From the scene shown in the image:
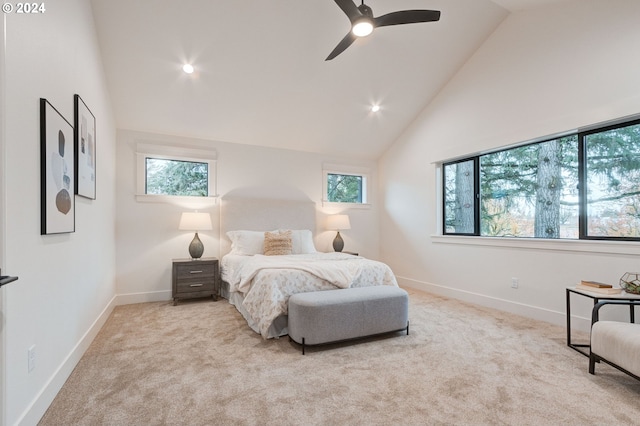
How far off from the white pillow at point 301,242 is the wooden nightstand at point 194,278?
1145 mm

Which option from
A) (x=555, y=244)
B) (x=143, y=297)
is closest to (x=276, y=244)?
(x=143, y=297)

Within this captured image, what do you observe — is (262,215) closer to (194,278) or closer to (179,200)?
(179,200)

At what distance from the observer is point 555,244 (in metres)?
3.38

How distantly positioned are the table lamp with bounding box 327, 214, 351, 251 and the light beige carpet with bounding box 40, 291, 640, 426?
7.95 ft

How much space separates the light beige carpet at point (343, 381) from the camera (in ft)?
5.76

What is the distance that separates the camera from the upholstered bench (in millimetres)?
2641

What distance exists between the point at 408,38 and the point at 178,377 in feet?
14.1

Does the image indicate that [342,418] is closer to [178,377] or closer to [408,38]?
[178,377]

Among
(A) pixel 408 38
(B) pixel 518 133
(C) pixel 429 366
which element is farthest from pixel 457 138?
(C) pixel 429 366

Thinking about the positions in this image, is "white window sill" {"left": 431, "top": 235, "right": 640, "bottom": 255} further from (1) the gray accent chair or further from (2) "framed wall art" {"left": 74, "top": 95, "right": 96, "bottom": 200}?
(2) "framed wall art" {"left": 74, "top": 95, "right": 96, "bottom": 200}

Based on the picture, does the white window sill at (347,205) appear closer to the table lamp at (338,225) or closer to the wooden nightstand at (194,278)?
the table lamp at (338,225)

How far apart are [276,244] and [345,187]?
7.09ft

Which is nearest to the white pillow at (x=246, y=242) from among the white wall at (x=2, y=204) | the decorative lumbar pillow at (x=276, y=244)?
the decorative lumbar pillow at (x=276, y=244)

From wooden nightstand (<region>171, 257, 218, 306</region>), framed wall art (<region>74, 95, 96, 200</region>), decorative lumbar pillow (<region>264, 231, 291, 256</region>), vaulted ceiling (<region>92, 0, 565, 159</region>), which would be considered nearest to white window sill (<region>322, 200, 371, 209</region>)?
vaulted ceiling (<region>92, 0, 565, 159</region>)
